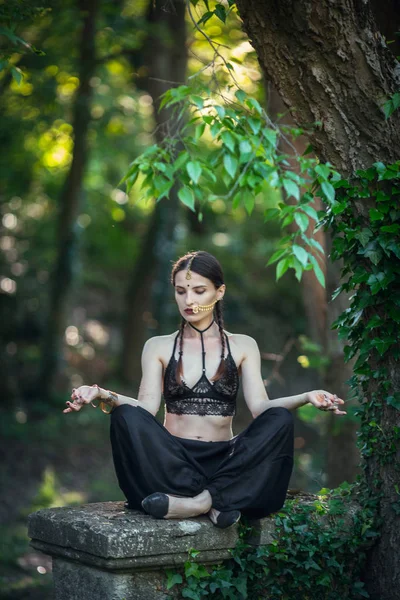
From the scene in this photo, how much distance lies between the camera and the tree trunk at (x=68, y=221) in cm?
Result: 1254

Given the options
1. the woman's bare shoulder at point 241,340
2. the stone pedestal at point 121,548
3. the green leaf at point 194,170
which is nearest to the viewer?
the stone pedestal at point 121,548

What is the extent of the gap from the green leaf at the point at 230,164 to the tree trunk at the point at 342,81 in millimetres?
652

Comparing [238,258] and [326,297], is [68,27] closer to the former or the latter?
[238,258]

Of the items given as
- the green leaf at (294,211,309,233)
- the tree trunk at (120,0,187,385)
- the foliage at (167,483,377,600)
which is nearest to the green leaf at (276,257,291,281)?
the green leaf at (294,211,309,233)

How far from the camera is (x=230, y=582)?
4.10 meters

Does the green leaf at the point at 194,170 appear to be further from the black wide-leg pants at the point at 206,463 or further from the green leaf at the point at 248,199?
the black wide-leg pants at the point at 206,463

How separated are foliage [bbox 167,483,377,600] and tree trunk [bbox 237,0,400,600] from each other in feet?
0.55

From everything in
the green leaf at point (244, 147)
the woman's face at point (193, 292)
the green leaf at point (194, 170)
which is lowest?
the woman's face at point (193, 292)

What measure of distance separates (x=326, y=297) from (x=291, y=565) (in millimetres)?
3162

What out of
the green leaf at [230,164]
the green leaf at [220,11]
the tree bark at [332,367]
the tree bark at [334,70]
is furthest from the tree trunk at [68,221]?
the tree bark at [334,70]

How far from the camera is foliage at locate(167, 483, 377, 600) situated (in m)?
4.06

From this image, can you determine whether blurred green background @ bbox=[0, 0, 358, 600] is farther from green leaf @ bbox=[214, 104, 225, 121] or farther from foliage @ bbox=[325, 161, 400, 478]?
foliage @ bbox=[325, 161, 400, 478]

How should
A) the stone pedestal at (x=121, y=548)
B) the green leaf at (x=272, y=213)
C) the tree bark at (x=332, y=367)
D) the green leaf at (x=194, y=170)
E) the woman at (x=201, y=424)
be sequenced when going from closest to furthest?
Answer: 1. the stone pedestal at (x=121, y=548)
2. the woman at (x=201, y=424)
3. the green leaf at (x=194, y=170)
4. the green leaf at (x=272, y=213)
5. the tree bark at (x=332, y=367)

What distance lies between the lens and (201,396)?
14.4 feet
